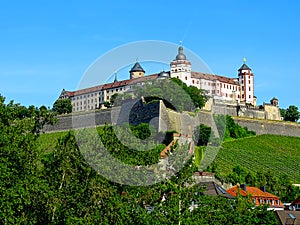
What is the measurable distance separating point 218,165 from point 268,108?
38662 millimetres

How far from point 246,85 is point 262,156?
40320mm

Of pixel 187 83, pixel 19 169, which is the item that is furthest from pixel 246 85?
pixel 19 169

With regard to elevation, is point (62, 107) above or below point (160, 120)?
above

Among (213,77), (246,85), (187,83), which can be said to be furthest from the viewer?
(246,85)

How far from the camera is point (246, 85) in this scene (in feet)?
349

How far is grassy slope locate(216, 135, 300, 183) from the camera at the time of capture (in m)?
61.3

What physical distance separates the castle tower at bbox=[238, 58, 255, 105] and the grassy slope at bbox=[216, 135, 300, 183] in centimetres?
2675

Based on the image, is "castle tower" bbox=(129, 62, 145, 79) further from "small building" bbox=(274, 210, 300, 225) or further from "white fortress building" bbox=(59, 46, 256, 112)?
"small building" bbox=(274, 210, 300, 225)

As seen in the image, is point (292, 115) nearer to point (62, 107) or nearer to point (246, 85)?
point (246, 85)

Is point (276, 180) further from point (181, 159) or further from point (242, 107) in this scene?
point (242, 107)

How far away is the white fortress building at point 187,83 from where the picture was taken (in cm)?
9219

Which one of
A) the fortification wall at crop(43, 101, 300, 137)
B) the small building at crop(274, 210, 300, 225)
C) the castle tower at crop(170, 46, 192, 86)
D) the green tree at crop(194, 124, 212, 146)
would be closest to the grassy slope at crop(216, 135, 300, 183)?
the green tree at crop(194, 124, 212, 146)

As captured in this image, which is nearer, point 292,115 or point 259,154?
point 259,154

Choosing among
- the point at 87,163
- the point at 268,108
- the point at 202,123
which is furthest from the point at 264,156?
the point at 87,163
